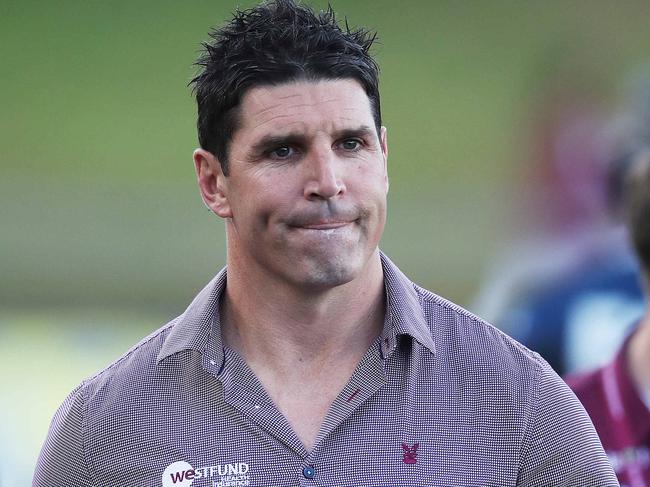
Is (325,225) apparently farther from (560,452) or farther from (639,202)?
(639,202)

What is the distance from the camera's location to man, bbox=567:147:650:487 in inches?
173

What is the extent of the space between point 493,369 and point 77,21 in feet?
8.73

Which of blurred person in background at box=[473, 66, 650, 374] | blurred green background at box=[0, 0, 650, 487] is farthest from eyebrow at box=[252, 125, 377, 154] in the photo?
blurred person in background at box=[473, 66, 650, 374]

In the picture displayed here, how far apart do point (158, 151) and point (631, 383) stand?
195 centimetres

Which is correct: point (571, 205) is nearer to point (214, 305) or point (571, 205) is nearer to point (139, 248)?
point (139, 248)

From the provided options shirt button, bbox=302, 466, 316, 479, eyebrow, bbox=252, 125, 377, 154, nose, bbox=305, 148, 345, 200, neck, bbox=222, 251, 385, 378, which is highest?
eyebrow, bbox=252, 125, 377, 154

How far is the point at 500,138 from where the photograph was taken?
4520 millimetres

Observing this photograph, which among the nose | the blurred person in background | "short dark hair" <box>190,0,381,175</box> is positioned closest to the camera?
the nose

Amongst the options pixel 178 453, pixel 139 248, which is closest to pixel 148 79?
pixel 139 248

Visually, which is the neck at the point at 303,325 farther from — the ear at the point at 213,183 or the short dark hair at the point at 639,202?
the short dark hair at the point at 639,202

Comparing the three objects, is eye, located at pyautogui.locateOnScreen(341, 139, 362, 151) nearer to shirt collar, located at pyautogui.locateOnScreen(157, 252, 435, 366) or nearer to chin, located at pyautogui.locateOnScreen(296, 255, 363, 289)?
chin, located at pyautogui.locateOnScreen(296, 255, 363, 289)

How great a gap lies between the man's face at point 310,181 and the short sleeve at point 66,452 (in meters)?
0.49

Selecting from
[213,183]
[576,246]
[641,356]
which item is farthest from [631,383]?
[213,183]

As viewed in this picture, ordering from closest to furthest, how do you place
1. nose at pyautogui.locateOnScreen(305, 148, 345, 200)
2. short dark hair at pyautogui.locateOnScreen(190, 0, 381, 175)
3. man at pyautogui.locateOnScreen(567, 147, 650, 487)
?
nose at pyautogui.locateOnScreen(305, 148, 345, 200), short dark hair at pyautogui.locateOnScreen(190, 0, 381, 175), man at pyautogui.locateOnScreen(567, 147, 650, 487)
